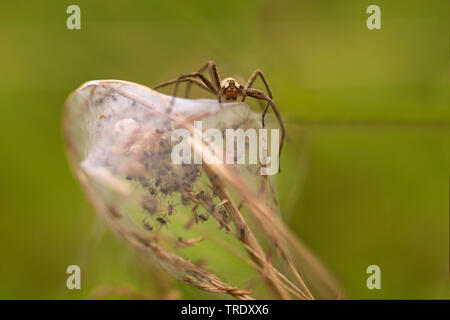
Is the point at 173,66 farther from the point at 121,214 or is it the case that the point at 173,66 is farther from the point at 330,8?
the point at 121,214

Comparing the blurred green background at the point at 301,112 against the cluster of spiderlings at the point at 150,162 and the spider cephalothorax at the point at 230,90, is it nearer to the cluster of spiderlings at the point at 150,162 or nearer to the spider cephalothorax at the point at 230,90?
the spider cephalothorax at the point at 230,90

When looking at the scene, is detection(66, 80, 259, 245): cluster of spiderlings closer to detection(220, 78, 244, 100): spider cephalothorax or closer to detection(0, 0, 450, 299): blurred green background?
detection(220, 78, 244, 100): spider cephalothorax

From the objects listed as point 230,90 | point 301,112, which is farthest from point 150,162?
point 301,112

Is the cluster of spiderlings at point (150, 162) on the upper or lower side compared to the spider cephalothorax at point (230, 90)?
lower

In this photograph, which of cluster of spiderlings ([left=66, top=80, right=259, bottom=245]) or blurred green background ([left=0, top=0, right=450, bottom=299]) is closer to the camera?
cluster of spiderlings ([left=66, top=80, right=259, bottom=245])

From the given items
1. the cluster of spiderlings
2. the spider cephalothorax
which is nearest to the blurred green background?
the spider cephalothorax

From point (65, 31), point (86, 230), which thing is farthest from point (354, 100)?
point (65, 31)

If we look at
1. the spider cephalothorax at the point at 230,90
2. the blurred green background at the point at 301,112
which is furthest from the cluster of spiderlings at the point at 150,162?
the blurred green background at the point at 301,112
